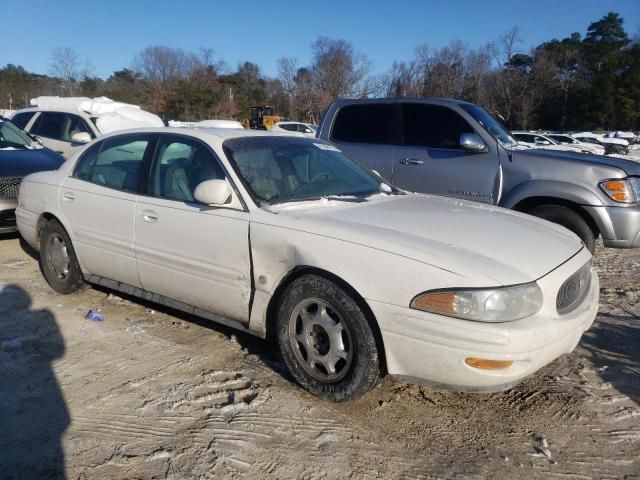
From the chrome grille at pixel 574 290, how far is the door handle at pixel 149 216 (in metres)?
2.63

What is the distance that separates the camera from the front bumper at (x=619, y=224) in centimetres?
521

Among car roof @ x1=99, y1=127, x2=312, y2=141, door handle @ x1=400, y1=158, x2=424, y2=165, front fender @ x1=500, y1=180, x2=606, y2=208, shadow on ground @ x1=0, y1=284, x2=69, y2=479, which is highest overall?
car roof @ x1=99, y1=127, x2=312, y2=141

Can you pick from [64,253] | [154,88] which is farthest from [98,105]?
[154,88]

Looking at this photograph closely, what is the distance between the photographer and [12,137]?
25.0ft

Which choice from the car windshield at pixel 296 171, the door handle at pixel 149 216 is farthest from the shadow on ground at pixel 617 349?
the door handle at pixel 149 216

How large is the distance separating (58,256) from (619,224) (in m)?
5.17

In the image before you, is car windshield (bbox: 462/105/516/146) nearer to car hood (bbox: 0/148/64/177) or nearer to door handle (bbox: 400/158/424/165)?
door handle (bbox: 400/158/424/165)

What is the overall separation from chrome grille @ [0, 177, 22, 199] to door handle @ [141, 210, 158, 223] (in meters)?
3.30

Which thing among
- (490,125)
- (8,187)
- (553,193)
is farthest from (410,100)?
(8,187)

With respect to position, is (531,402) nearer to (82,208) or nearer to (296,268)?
(296,268)

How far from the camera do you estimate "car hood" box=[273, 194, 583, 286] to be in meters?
2.76

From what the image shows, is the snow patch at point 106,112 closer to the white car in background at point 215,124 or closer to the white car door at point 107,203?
the white car in background at point 215,124

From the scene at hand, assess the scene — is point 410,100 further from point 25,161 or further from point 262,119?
point 262,119

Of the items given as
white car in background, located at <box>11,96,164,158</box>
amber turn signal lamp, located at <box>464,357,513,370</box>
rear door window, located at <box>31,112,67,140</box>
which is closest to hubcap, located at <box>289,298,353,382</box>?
amber turn signal lamp, located at <box>464,357,513,370</box>
